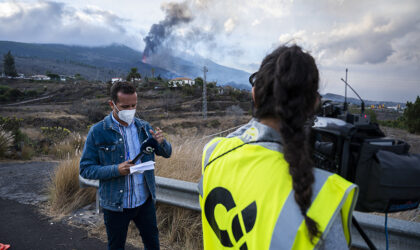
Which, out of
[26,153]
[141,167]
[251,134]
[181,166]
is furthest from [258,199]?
[26,153]

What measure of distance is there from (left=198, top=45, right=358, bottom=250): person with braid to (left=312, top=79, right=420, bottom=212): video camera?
0.51ft

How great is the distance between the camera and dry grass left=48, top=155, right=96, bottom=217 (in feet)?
15.0

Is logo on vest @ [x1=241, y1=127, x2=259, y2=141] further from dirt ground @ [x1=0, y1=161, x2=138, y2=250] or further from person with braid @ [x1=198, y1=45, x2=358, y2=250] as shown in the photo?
dirt ground @ [x1=0, y1=161, x2=138, y2=250]

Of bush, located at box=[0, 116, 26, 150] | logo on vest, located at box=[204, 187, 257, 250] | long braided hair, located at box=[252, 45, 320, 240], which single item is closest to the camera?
long braided hair, located at box=[252, 45, 320, 240]

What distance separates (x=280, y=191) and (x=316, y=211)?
136 mm

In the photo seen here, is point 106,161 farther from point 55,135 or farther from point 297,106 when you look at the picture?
point 55,135

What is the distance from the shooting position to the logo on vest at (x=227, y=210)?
1096 mm

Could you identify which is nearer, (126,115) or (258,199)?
(258,199)

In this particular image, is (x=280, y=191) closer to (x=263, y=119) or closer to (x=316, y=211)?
(x=316, y=211)

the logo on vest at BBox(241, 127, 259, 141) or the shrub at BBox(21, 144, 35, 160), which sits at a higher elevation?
the logo on vest at BBox(241, 127, 259, 141)

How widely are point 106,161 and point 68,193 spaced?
267 cm

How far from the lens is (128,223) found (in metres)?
2.66

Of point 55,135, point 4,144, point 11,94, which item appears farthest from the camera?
point 11,94

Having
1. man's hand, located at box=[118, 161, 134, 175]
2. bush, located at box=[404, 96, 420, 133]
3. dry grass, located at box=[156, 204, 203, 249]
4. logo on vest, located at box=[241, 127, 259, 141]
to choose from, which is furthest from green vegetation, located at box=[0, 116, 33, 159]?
bush, located at box=[404, 96, 420, 133]
